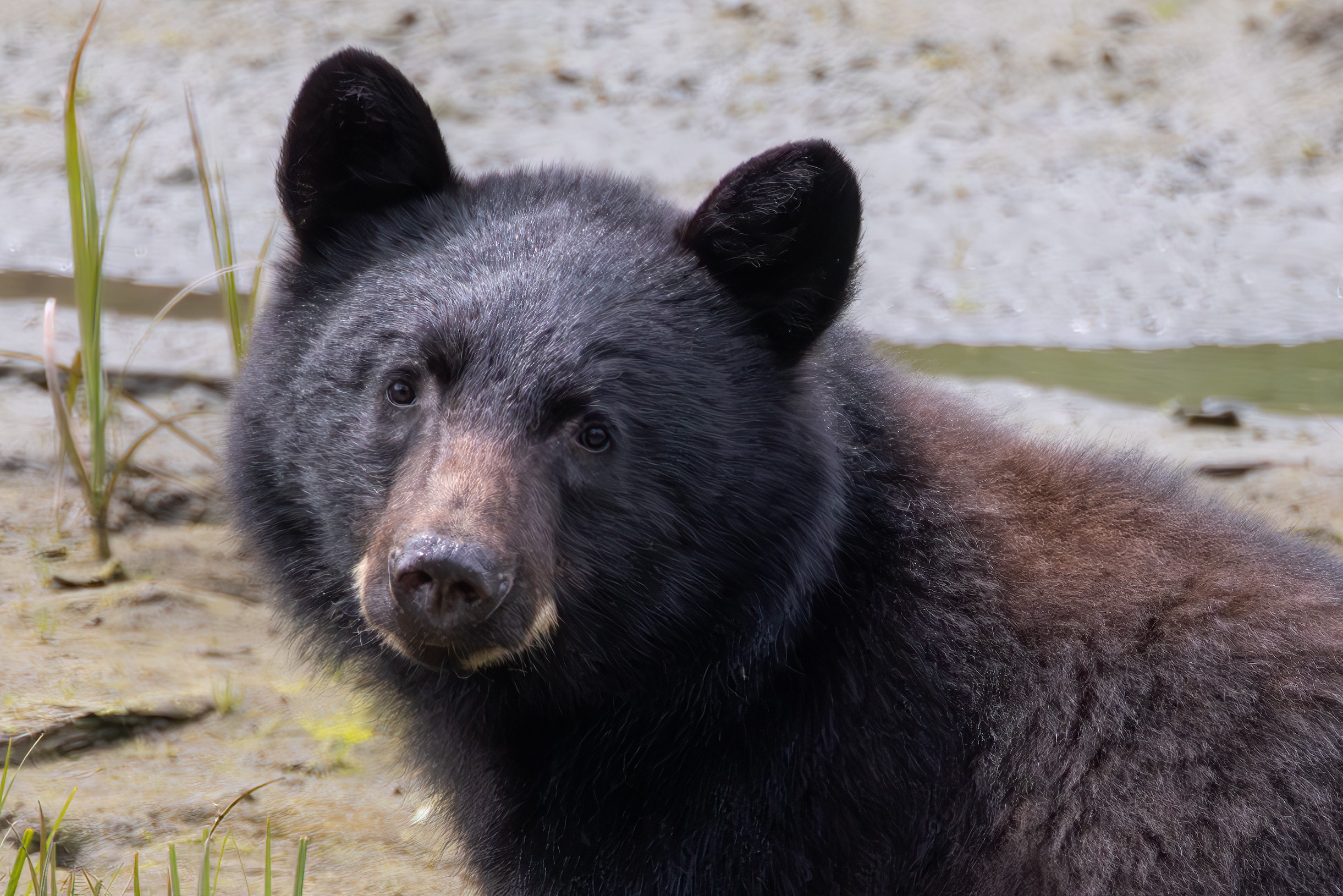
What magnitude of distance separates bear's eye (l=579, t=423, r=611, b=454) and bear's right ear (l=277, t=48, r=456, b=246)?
76cm

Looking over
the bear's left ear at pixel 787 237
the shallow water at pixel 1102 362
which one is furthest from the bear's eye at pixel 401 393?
the shallow water at pixel 1102 362

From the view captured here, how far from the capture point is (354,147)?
316 cm

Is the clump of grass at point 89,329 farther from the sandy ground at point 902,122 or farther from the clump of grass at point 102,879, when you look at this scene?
the sandy ground at point 902,122

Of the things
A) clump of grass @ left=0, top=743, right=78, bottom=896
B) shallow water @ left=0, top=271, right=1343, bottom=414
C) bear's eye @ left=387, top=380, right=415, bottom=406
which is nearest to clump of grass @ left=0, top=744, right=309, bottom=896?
clump of grass @ left=0, top=743, right=78, bottom=896

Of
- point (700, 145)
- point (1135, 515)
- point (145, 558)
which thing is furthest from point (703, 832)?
point (700, 145)

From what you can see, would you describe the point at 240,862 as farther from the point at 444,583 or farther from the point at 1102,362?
the point at 1102,362

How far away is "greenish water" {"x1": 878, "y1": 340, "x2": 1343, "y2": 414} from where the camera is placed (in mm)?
6789

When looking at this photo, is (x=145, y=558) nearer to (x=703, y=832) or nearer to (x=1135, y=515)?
(x=703, y=832)

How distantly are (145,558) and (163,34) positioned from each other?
603 centimetres

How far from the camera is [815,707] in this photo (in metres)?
2.91

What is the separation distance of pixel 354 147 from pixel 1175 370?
5.32 m

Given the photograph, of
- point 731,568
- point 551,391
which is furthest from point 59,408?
point 731,568

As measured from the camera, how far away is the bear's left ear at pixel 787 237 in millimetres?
2842

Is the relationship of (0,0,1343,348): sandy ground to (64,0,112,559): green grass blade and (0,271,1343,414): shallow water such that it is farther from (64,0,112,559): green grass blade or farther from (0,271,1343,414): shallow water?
(64,0,112,559): green grass blade
